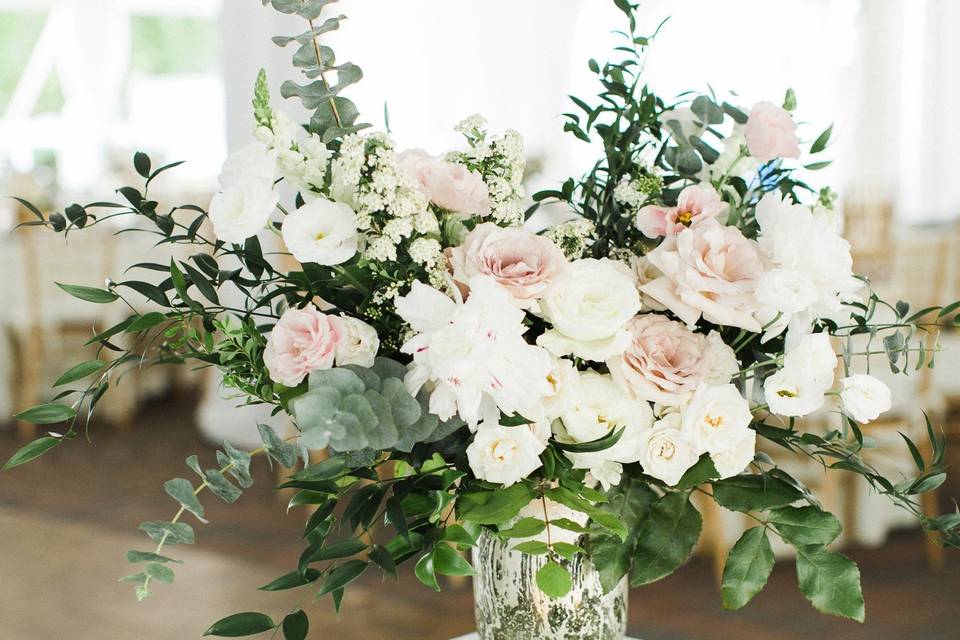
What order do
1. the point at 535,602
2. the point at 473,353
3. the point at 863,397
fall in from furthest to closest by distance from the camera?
the point at 535,602 → the point at 863,397 → the point at 473,353

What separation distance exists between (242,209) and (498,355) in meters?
0.21

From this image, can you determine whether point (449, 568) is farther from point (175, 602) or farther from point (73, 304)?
point (73, 304)

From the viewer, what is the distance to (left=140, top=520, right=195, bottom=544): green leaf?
65cm

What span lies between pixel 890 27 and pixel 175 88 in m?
5.19

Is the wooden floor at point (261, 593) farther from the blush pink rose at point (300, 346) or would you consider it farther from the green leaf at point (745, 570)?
the blush pink rose at point (300, 346)

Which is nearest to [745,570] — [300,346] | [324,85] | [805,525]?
[805,525]

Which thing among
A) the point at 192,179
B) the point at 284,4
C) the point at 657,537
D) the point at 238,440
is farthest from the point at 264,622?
the point at 192,179

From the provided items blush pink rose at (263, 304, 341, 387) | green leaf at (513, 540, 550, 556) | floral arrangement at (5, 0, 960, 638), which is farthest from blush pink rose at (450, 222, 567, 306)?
green leaf at (513, 540, 550, 556)

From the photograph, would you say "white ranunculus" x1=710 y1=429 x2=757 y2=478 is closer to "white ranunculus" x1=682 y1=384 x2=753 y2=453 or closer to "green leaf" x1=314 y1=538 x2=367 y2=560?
"white ranunculus" x1=682 y1=384 x2=753 y2=453

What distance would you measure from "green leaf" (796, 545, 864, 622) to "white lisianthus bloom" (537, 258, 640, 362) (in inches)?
9.2

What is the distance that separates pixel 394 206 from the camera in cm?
68

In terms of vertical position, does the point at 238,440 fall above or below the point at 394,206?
below

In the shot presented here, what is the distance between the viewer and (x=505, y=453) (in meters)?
0.69

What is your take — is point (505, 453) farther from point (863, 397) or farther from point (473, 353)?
point (863, 397)
